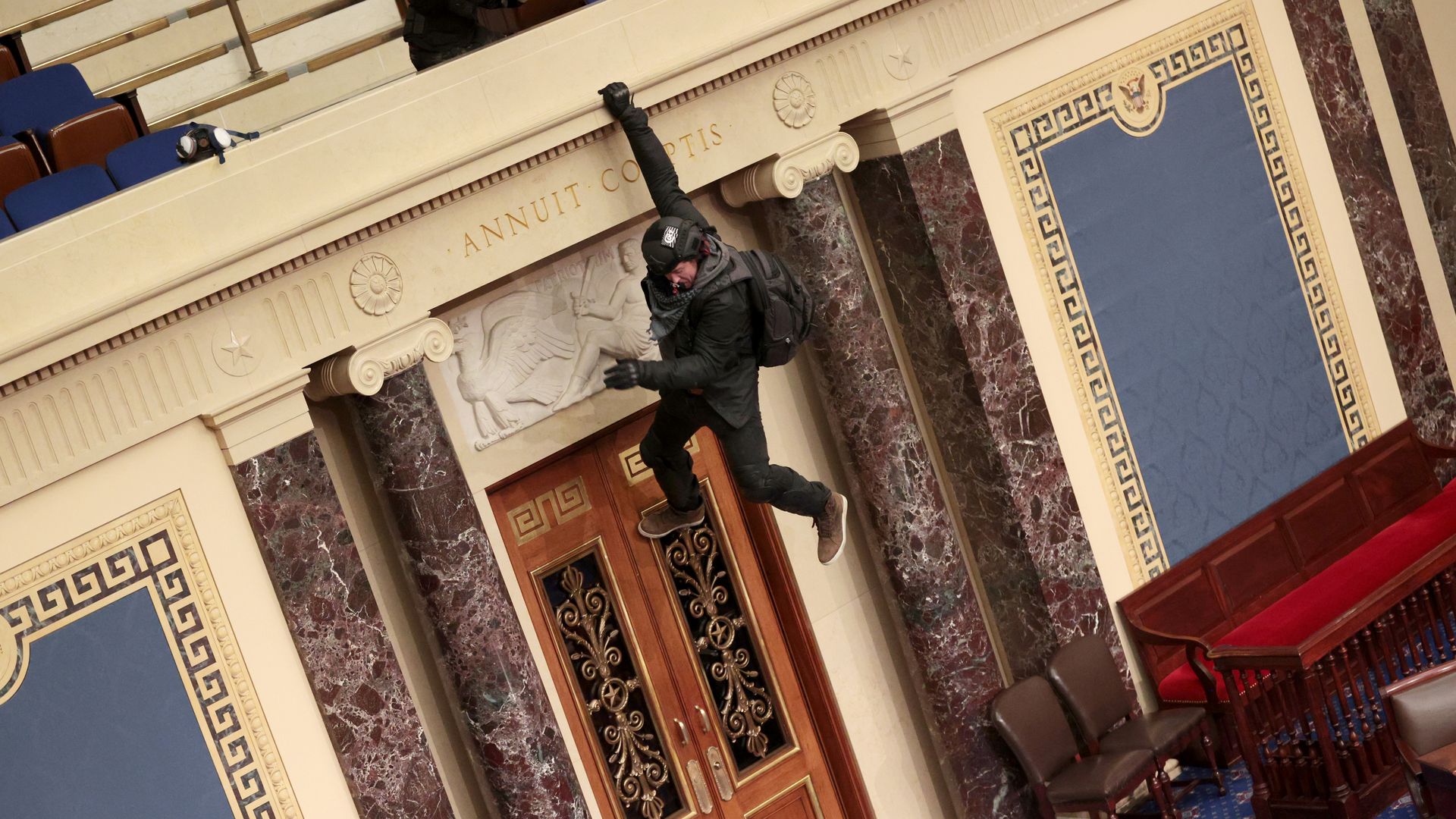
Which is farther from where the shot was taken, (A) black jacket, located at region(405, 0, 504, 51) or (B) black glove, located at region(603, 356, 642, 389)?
(A) black jacket, located at region(405, 0, 504, 51)

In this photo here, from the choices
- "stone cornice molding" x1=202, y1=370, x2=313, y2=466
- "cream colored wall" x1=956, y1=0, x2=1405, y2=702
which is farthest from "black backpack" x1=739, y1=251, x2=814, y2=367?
"stone cornice molding" x1=202, y1=370, x2=313, y2=466

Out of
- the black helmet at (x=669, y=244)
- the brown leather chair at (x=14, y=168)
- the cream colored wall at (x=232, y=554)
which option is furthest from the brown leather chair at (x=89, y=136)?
the black helmet at (x=669, y=244)

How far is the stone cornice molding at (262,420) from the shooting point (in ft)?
17.2

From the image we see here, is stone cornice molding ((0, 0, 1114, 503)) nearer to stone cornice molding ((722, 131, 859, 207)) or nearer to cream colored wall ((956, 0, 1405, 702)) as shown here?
stone cornice molding ((722, 131, 859, 207))

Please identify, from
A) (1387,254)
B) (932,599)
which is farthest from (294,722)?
(1387,254)

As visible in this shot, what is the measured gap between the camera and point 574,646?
20.0ft

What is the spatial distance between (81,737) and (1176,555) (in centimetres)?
462

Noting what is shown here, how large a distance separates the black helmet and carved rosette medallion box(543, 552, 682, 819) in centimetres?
138

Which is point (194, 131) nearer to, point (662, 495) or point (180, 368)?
point (180, 368)

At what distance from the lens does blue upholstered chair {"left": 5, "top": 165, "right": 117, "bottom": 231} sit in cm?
531

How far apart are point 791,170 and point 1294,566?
3.20 metres

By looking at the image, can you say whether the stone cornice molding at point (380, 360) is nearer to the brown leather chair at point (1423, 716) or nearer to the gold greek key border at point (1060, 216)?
the gold greek key border at point (1060, 216)

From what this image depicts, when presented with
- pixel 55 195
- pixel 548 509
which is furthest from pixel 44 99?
pixel 548 509

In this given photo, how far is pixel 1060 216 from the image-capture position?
6895 millimetres
